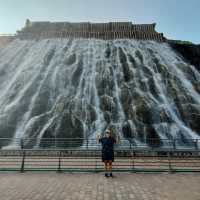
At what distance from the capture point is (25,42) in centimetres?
3866

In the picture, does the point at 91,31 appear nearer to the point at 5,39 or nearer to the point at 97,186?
the point at 5,39

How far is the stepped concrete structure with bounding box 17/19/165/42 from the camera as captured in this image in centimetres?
3978

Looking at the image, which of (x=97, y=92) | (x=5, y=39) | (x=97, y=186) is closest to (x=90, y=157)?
(x=97, y=186)

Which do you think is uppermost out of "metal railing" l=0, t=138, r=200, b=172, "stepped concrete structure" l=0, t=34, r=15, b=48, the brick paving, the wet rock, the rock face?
"stepped concrete structure" l=0, t=34, r=15, b=48

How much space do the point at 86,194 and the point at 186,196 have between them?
2888mm

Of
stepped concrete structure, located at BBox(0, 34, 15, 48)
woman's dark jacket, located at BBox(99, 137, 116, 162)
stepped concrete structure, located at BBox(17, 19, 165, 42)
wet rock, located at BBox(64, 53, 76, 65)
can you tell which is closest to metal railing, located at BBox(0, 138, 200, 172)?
woman's dark jacket, located at BBox(99, 137, 116, 162)

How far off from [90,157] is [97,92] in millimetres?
11472

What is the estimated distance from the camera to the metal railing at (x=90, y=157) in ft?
33.3

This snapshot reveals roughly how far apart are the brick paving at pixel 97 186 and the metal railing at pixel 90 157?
634 millimetres

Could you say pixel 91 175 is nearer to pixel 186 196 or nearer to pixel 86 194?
pixel 86 194

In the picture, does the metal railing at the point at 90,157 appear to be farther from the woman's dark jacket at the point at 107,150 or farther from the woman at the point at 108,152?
the woman's dark jacket at the point at 107,150

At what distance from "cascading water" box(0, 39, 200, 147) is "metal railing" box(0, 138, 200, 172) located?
0.92 m

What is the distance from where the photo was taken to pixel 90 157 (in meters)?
13.3

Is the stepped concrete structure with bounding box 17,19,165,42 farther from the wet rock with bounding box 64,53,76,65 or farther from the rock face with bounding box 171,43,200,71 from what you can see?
the wet rock with bounding box 64,53,76,65
